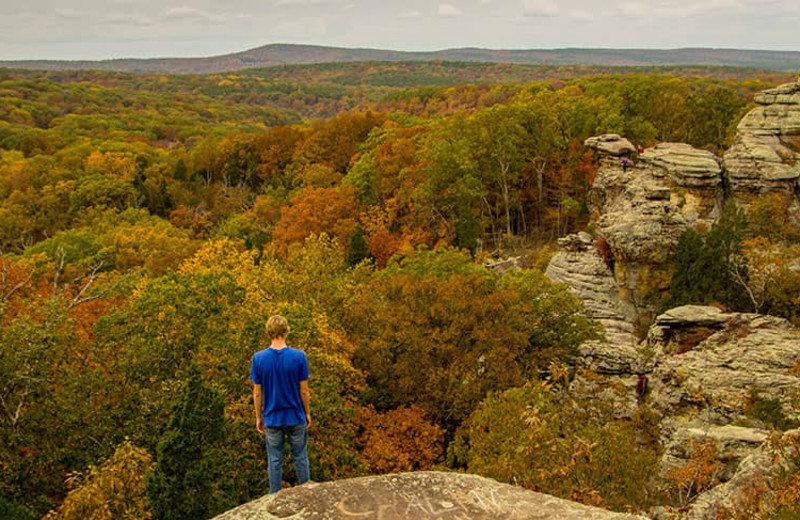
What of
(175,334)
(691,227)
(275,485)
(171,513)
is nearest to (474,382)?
(175,334)

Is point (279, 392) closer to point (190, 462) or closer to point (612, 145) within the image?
point (190, 462)

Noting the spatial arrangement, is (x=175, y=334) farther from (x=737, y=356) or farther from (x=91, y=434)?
(x=737, y=356)

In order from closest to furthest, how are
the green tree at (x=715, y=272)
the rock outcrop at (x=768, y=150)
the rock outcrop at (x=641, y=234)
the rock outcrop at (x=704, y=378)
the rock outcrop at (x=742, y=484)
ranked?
the rock outcrop at (x=742, y=484) → the rock outcrop at (x=704, y=378) → the green tree at (x=715, y=272) → the rock outcrop at (x=641, y=234) → the rock outcrop at (x=768, y=150)

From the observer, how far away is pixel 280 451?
10594 millimetres

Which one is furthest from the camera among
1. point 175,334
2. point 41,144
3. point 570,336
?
point 41,144

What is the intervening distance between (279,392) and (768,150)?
124ft

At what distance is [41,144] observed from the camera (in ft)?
329

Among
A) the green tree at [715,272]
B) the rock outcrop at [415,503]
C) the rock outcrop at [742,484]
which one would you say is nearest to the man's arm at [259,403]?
the rock outcrop at [415,503]

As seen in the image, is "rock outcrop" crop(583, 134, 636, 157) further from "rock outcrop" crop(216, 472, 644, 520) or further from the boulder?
"rock outcrop" crop(216, 472, 644, 520)

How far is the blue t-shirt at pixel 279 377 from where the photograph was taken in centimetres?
1019

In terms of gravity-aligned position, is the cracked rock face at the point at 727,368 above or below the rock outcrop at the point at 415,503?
below

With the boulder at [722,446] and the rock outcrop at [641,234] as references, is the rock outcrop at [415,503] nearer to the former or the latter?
the boulder at [722,446]

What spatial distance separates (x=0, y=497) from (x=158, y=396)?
4.43 meters

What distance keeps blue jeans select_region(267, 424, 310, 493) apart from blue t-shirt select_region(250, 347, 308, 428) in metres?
0.27
